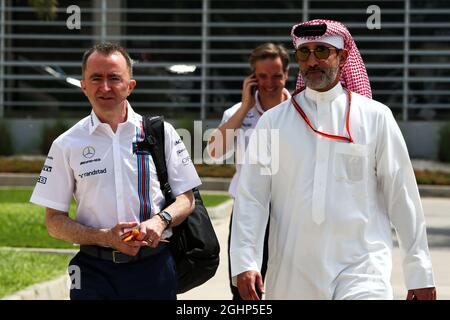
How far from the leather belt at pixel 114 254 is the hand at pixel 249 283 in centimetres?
45

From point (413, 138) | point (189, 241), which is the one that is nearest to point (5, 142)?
point (413, 138)

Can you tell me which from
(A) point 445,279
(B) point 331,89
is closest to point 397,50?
(A) point 445,279

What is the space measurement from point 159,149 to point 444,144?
68.4 feet

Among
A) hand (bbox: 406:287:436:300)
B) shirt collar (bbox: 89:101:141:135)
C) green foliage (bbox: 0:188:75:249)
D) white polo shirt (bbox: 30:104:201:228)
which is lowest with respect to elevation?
green foliage (bbox: 0:188:75:249)

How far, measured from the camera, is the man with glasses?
5.21m

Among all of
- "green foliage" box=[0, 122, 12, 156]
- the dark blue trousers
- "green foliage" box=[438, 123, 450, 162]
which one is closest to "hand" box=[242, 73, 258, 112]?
the dark blue trousers

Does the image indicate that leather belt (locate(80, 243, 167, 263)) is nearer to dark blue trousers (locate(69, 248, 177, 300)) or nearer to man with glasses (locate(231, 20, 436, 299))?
dark blue trousers (locate(69, 248, 177, 300))

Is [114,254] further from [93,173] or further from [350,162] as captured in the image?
[350,162]

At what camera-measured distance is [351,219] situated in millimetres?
5188

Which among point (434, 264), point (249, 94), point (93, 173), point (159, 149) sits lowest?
point (434, 264)

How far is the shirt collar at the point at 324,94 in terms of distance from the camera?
18.0 ft

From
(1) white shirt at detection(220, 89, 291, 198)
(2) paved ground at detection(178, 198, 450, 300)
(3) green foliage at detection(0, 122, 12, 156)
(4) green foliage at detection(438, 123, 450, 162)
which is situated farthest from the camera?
(3) green foliage at detection(0, 122, 12, 156)

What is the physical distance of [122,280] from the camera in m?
5.27

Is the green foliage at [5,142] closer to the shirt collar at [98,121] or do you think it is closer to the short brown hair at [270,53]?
the short brown hair at [270,53]
